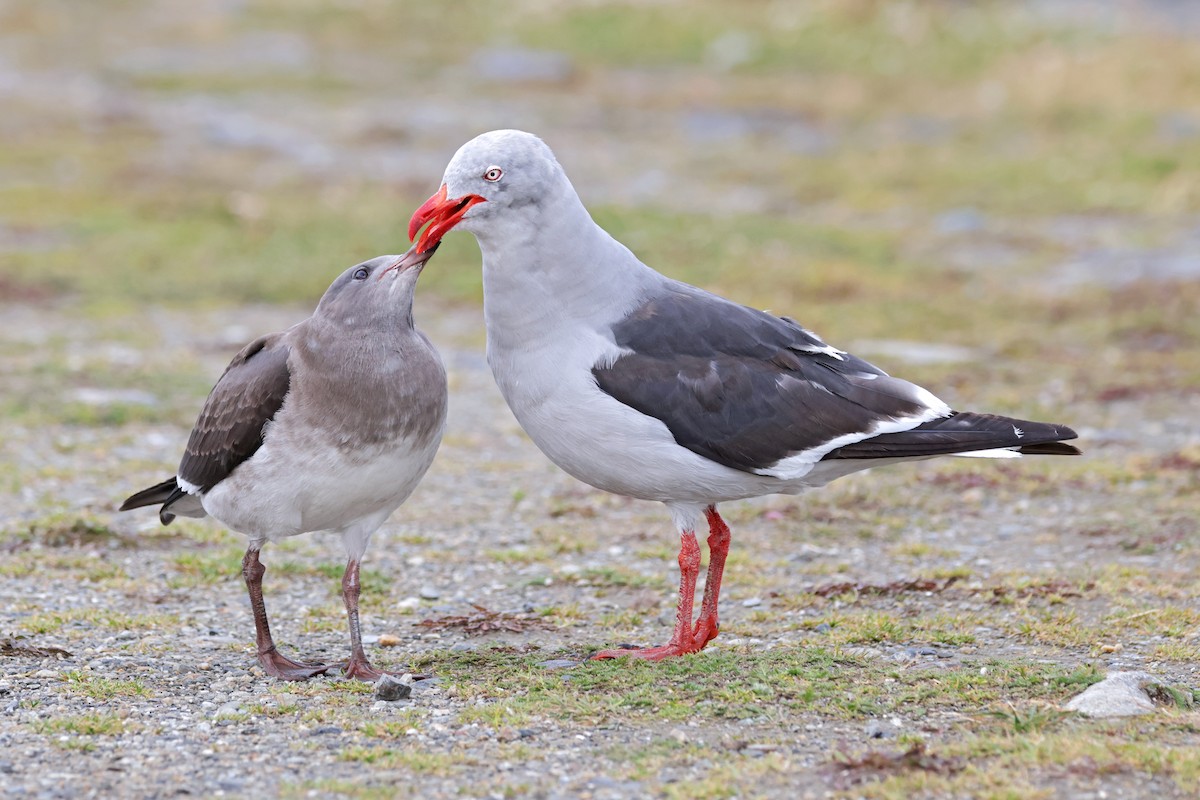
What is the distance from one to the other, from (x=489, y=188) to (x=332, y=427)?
1.13 m

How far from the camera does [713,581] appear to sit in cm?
654

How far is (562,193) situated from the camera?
20.2 feet

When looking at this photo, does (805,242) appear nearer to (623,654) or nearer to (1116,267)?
(1116,267)

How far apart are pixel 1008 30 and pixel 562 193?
23.6m

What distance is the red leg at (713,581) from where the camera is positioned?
6453mm

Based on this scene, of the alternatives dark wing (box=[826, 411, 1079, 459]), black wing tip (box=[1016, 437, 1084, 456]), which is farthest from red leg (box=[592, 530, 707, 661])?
black wing tip (box=[1016, 437, 1084, 456])

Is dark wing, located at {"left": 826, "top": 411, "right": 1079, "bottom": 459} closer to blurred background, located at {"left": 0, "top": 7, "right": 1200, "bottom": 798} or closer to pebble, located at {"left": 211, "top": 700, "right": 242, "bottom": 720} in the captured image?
blurred background, located at {"left": 0, "top": 7, "right": 1200, "bottom": 798}

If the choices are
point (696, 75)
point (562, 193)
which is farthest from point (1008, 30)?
point (562, 193)

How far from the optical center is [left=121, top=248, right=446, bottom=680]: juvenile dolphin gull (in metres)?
5.94

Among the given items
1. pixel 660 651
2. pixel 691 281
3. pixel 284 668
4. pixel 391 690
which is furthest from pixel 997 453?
pixel 691 281

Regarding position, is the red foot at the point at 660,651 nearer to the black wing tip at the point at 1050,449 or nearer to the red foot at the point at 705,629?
the red foot at the point at 705,629

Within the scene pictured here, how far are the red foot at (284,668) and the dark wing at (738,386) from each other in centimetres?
165

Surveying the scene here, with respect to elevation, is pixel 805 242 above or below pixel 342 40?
below

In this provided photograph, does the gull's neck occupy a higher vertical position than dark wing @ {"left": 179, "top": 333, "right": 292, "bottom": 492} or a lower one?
higher
